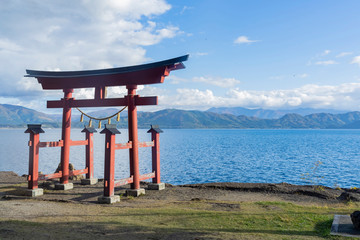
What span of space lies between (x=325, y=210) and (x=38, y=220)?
9.67 meters

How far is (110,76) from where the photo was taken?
565 inches

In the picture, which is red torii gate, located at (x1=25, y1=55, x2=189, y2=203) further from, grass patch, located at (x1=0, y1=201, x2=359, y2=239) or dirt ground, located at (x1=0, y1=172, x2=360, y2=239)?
grass patch, located at (x1=0, y1=201, x2=359, y2=239)

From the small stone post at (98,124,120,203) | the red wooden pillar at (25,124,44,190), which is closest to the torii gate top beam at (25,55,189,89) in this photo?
the small stone post at (98,124,120,203)

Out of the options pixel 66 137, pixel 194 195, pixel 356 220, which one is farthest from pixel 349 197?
pixel 66 137

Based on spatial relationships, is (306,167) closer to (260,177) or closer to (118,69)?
(260,177)

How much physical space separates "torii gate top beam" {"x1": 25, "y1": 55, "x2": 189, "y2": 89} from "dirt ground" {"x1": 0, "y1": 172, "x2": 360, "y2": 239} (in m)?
5.38

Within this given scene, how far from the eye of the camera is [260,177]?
111 ft

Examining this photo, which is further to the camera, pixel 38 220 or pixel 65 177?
pixel 65 177

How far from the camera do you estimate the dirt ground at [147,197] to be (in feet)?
34.6

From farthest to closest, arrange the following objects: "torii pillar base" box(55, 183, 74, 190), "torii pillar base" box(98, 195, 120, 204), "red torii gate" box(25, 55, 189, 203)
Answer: "torii pillar base" box(55, 183, 74, 190)
"red torii gate" box(25, 55, 189, 203)
"torii pillar base" box(98, 195, 120, 204)

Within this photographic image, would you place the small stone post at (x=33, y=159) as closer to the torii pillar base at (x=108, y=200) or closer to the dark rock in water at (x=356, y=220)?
the torii pillar base at (x=108, y=200)

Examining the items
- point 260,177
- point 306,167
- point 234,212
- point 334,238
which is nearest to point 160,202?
point 234,212

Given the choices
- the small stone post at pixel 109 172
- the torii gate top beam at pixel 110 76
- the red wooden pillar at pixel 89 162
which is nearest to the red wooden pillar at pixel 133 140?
the torii gate top beam at pixel 110 76

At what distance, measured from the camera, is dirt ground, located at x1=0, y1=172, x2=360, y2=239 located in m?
10.5
